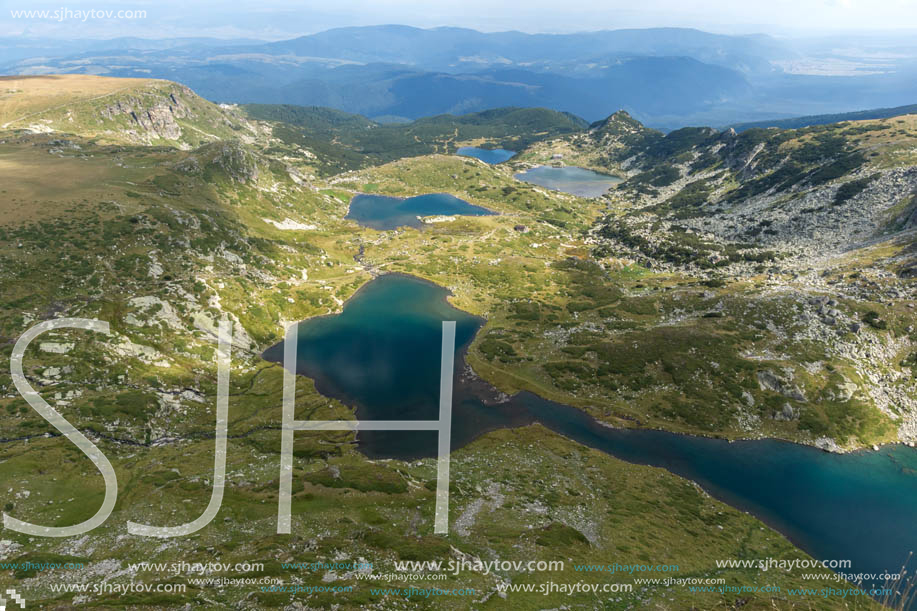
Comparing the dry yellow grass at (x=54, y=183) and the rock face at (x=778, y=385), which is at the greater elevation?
the dry yellow grass at (x=54, y=183)

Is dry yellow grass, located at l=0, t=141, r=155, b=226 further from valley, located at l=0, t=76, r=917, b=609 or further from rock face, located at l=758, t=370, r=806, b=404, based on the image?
rock face, located at l=758, t=370, r=806, b=404

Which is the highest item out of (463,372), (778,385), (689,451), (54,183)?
(54,183)

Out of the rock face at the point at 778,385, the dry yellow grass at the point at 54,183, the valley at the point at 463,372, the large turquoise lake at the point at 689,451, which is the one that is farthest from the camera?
the dry yellow grass at the point at 54,183

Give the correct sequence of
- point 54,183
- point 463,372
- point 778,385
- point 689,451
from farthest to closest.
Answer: point 54,183
point 463,372
point 778,385
point 689,451

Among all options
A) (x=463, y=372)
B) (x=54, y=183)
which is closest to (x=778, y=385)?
(x=463, y=372)

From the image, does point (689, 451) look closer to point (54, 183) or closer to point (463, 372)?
point (463, 372)

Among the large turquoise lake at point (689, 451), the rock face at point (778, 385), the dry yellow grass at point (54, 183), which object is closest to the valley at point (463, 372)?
the rock face at point (778, 385)

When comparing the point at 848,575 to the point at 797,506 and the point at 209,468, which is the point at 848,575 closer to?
the point at 797,506

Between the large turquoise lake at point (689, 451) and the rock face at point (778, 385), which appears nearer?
the large turquoise lake at point (689, 451)

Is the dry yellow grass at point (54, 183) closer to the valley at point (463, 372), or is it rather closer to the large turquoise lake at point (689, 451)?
the valley at point (463, 372)
